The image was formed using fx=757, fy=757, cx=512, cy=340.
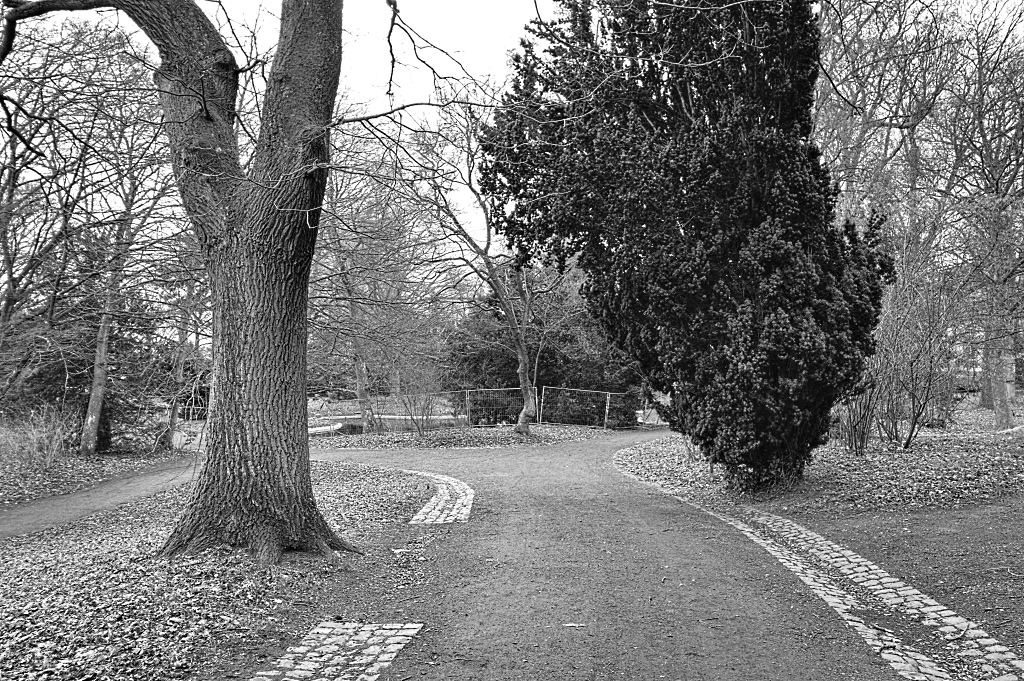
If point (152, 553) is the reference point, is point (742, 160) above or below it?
above

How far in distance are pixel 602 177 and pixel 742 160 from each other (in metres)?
1.72

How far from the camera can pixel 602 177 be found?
9688 millimetres

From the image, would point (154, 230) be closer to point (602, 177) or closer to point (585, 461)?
point (602, 177)

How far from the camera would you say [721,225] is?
31.0ft

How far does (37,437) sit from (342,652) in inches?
594

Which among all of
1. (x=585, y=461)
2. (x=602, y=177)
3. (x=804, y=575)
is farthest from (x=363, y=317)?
(x=804, y=575)

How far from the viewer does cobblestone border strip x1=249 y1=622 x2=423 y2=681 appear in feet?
13.0

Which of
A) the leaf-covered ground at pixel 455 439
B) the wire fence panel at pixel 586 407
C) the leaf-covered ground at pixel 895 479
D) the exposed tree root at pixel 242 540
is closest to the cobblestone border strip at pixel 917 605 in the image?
the leaf-covered ground at pixel 895 479

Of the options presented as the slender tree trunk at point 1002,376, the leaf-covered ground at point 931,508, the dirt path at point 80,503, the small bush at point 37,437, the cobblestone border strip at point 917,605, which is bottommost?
the dirt path at point 80,503

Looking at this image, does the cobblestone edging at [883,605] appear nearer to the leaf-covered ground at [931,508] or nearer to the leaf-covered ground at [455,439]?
the leaf-covered ground at [931,508]

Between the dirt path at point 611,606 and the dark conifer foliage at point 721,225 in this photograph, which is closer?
the dirt path at point 611,606


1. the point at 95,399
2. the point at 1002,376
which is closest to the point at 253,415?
the point at 95,399

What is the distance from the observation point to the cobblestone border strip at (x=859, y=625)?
159 inches

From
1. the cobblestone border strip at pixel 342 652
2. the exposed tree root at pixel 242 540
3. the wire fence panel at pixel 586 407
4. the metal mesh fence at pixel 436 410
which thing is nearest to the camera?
the cobblestone border strip at pixel 342 652
